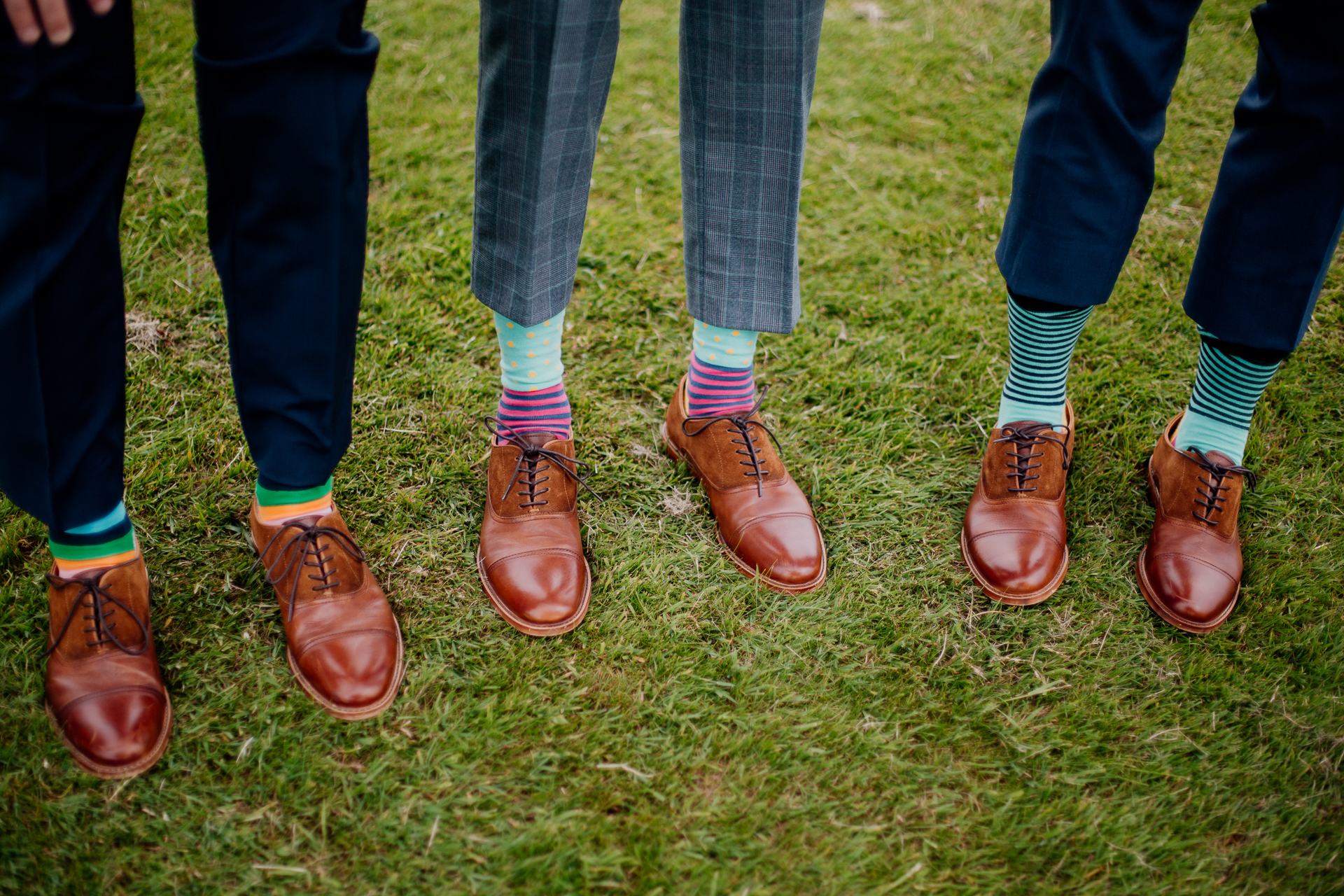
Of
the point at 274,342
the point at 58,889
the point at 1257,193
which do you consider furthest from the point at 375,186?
the point at 1257,193

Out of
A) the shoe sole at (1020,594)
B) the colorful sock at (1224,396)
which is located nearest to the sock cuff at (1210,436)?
the colorful sock at (1224,396)

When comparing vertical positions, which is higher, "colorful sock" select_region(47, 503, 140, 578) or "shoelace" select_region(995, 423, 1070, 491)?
"colorful sock" select_region(47, 503, 140, 578)

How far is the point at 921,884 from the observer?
1245 mm

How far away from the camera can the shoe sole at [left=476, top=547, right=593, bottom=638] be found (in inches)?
60.2

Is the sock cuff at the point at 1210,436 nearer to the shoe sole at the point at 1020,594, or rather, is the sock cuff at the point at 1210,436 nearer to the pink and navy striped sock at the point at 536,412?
the shoe sole at the point at 1020,594

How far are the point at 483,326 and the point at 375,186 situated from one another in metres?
0.77

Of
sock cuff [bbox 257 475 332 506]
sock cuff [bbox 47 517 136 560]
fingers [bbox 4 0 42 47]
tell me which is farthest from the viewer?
sock cuff [bbox 257 475 332 506]

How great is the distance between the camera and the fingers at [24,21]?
984 mm

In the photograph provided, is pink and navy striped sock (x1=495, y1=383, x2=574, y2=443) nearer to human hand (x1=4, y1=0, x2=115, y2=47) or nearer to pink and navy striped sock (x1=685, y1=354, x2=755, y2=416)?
pink and navy striped sock (x1=685, y1=354, x2=755, y2=416)

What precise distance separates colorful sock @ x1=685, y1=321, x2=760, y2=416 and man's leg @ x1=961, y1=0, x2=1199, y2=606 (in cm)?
54

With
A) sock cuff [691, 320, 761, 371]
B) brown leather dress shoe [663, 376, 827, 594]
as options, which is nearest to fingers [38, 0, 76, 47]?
sock cuff [691, 320, 761, 371]

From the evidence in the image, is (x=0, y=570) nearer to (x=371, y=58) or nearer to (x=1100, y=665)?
(x=371, y=58)

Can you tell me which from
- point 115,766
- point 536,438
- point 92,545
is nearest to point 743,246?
point 536,438

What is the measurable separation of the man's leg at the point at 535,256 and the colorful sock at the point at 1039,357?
914 mm
